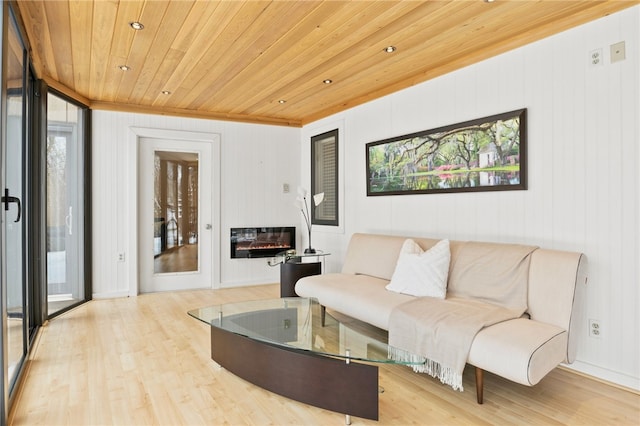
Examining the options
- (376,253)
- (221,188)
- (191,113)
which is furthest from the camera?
(221,188)

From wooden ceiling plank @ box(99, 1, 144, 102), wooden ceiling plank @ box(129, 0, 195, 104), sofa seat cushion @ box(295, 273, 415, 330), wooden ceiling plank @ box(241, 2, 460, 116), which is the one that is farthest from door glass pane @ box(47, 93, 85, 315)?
sofa seat cushion @ box(295, 273, 415, 330)

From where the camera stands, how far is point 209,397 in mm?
2393

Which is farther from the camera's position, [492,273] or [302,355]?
[492,273]

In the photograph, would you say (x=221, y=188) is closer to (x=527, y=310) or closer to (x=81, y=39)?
(x=81, y=39)

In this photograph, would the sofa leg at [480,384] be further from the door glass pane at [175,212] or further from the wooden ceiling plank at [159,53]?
the door glass pane at [175,212]

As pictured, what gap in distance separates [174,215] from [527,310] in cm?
440

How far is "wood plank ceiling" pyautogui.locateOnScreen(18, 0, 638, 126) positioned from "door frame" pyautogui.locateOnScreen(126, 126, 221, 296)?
687mm

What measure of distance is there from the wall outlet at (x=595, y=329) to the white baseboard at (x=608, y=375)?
20 cm

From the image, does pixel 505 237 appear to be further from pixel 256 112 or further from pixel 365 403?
pixel 256 112

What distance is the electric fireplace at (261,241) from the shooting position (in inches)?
225

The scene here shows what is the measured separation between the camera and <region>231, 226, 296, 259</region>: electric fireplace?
5.72 metres

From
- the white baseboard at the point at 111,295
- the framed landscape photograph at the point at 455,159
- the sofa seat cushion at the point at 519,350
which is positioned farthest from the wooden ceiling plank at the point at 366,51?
the white baseboard at the point at 111,295

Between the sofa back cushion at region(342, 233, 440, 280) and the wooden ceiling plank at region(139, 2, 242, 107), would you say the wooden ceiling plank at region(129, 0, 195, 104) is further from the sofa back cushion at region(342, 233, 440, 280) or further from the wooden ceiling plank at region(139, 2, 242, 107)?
the sofa back cushion at region(342, 233, 440, 280)

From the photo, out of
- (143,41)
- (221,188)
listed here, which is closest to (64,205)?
(221,188)
